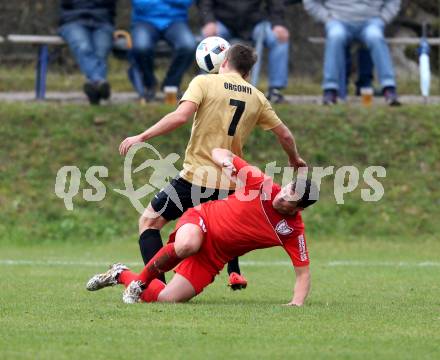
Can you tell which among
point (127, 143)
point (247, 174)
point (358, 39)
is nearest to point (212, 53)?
point (247, 174)

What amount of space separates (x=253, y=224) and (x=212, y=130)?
2.78 ft

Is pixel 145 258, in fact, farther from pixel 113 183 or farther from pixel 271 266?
pixel 113 183

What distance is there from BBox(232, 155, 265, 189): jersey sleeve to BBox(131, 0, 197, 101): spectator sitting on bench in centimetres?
835

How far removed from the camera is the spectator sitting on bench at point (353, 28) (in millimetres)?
17562

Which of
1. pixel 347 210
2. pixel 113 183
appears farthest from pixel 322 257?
pixel 113 183

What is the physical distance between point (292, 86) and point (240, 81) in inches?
444

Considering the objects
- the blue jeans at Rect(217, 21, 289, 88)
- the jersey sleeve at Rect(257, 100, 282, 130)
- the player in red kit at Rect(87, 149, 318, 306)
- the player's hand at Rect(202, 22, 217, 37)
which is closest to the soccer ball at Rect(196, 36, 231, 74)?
the jersey sleeve at Rect(257, 100, 282, 130)

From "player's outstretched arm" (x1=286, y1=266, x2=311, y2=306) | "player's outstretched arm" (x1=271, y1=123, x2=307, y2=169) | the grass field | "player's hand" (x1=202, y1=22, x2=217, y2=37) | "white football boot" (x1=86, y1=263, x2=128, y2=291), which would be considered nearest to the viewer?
the grass field

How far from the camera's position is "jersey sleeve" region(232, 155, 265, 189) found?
29.6ft

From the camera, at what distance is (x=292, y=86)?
2056 cm

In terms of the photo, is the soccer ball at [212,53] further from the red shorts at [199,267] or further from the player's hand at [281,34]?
the player's hand at [281,34]

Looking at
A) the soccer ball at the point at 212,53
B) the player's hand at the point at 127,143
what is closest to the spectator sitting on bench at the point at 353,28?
the soccer ball at the point at 212,53

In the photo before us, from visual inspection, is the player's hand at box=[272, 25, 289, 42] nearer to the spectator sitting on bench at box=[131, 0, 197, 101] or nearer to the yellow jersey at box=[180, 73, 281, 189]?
the spectator sitting on bench at box=[131, 0, 197, 101]

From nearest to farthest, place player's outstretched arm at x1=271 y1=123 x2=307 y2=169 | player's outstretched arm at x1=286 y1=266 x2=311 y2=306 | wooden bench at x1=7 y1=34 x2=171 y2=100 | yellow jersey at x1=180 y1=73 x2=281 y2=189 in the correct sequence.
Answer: player's outstretched arm at x1=286 y1=266 x2=311 y2=306 < yellow jersey at x1=180 y1=73 x2=281 y2=189 < player's outstretched arm at x1=271 y1=123 x2=307 y2=169 < wooden bench at x1=7 y1=34 x2=171 y2=100
